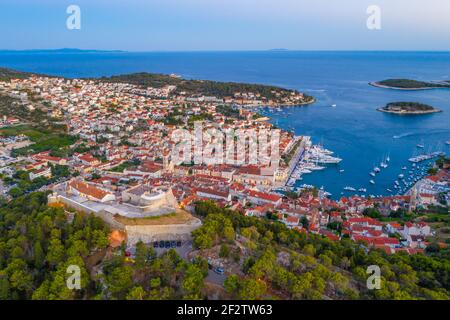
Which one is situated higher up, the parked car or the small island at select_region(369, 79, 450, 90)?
the small island at select_region(369, 79, 450, 90)

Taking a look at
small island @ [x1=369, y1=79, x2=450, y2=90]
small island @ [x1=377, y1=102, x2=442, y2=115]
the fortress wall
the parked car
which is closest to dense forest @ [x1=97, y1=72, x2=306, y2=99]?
small island @ [x1=377, y1=102, x2=442, y2=115]

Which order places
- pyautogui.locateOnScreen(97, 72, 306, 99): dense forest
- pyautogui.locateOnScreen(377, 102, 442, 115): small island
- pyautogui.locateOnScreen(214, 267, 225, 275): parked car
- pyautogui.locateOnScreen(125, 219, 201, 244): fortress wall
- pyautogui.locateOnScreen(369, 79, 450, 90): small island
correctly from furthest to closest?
pyautogui.locateOnScreen(369, 79, 450, 90): small island, pyautogui.locateOnScreen(97, 72, 306, 99): dense forest, pyautogui.locateOnScreen(377, 102, 442, 115): small island, pyautogui.locateOnScreen(125, 219, 201, 244): fortress wall, pyautogui.locateOnScreen(214, 267, 225, 275): parked car

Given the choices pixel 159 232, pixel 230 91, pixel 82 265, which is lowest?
pixel 82 265

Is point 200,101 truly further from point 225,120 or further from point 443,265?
point 443,265

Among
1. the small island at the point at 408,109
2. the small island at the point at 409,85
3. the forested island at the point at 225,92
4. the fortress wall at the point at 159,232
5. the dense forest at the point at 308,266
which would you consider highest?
the small island at the point at 409,85

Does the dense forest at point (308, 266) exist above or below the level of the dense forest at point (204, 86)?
below

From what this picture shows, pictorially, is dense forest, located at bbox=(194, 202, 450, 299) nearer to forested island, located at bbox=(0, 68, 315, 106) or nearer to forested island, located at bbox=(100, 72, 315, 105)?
forested island, located at bbox=(0, 68, 315, 106)

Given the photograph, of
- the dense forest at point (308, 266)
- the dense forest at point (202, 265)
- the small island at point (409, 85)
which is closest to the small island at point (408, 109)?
the small island at point (409, 85)

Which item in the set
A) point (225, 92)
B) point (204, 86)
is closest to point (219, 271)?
point (225, 92)

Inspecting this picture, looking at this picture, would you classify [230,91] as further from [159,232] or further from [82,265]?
[82,265]

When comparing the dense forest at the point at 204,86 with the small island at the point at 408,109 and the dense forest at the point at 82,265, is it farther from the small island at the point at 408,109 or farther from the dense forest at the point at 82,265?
the dense forest at the point at 82,265
